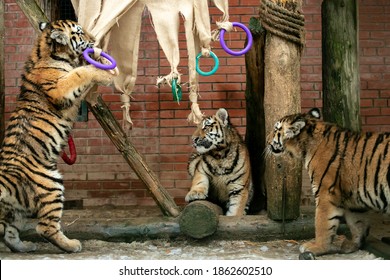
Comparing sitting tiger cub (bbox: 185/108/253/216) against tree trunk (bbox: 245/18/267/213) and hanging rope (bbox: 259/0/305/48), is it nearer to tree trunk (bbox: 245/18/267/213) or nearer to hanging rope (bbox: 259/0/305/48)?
tree trunk (bbox: 245/18/267/213)

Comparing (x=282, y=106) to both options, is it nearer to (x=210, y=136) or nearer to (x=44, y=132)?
(x=210, y=136)

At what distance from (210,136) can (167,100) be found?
4.70ft

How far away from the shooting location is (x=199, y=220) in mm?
5320

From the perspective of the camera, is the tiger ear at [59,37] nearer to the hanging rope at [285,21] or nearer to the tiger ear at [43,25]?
the tiger ear at [43,25]

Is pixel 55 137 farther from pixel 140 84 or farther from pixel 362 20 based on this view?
pixel 362 20

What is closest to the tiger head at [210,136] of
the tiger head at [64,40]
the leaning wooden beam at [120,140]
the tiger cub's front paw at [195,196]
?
the tiger cub's front paw at [195,196]

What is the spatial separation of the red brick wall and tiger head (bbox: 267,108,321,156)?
7.27ft

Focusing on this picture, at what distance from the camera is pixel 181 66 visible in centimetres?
728

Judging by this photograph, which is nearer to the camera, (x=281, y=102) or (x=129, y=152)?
(x=281, y=102)

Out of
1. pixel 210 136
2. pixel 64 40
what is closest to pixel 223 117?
pixel 210 136

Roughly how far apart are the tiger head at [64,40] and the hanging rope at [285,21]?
1.30m
